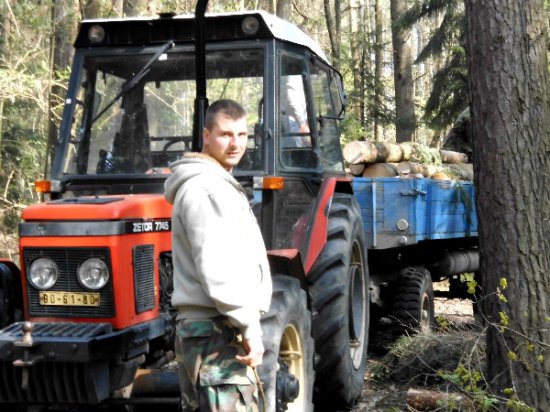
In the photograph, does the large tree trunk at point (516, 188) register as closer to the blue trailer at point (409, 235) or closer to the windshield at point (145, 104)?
the windshield at point (145, 104)

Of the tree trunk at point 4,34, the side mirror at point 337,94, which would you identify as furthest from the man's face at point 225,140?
the tree trunk at point 4,34

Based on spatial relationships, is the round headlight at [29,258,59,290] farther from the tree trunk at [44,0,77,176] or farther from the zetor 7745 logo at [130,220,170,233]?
the tree trunk at [44,0,77,176]

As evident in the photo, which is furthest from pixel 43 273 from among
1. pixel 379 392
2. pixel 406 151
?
pixel 406 151

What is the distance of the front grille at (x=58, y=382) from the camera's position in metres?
4.19

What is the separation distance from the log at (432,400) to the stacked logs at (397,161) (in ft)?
12.2

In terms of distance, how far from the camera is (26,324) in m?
4.05

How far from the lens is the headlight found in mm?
4445

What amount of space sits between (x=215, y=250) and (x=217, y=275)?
0.31 feet

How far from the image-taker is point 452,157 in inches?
435

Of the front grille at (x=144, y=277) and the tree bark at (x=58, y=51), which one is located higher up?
the tree bark at (x=58, y=51)

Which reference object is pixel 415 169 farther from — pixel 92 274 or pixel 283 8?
pixel 283 8

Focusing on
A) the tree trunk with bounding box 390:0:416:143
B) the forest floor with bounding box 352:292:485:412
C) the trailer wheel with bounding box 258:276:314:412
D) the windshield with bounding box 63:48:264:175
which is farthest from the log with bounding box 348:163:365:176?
the tree trunk with bounding box 390:0:416:143

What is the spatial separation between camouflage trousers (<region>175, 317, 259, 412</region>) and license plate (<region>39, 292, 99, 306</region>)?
130 centimetres

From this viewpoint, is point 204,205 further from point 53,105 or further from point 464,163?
point 53,105
